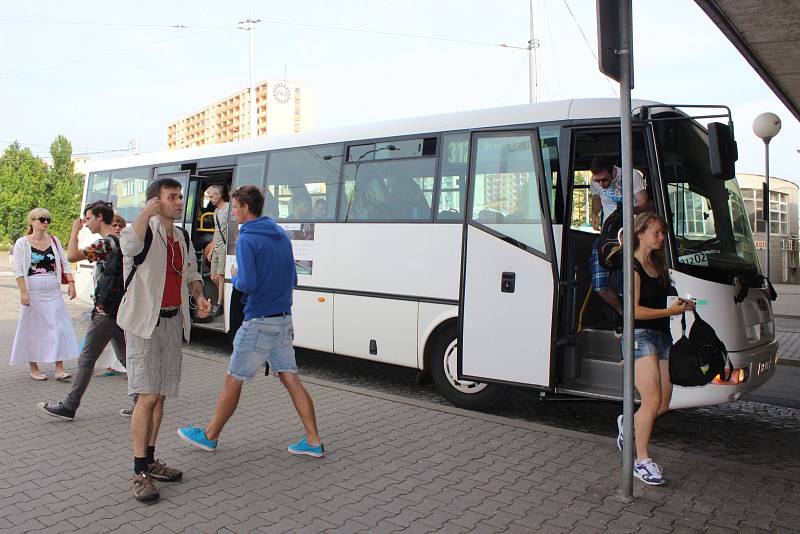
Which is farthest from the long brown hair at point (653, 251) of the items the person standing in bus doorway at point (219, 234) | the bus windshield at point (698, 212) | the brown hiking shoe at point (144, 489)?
the person standing in bus doorway at point (219, 234)

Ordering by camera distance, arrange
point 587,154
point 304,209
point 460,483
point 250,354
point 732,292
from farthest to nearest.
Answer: point 304,209
point 587,154
point 732,292
point 250,354
point 460,483

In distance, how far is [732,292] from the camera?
18.4 ft

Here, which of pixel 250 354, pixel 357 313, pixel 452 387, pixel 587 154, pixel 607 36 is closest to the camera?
pixel 607 36

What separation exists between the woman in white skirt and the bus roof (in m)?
3.05

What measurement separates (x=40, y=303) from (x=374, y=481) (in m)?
5.09

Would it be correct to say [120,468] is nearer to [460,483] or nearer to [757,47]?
[460,483]

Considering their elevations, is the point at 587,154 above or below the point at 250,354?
above

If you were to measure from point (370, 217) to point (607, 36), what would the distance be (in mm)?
4080

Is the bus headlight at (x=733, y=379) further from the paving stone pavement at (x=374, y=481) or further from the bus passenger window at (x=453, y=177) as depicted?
the bus passenger window at (x=453, y=177)

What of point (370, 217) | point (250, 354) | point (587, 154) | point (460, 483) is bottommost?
point (460, 483)

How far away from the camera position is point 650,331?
A: 186 inches

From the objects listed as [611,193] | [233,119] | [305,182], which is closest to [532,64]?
[305,182]

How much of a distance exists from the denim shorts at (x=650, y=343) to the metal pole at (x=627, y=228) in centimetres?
47

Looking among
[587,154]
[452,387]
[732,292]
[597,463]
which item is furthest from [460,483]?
[587,154]
